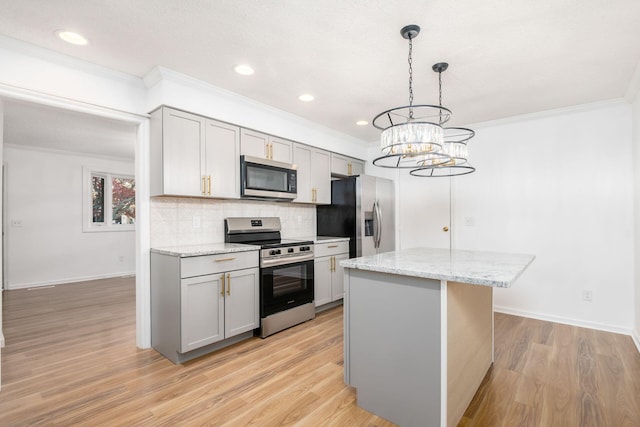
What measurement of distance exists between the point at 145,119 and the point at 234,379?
2342 mm

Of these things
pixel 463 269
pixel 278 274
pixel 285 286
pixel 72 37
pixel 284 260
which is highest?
pixel 72 37

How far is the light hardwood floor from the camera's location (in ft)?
6.23

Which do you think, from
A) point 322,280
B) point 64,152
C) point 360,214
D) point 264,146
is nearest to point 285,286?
point 322,280

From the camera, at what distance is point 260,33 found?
84.2 inches

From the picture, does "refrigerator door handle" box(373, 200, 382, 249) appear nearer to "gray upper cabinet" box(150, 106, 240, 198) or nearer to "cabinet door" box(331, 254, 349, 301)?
"cabinet door" box(331, 254, 349, 301)

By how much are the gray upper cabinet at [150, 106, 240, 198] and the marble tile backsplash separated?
0.26m

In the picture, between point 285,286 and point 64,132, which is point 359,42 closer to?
point 285,286

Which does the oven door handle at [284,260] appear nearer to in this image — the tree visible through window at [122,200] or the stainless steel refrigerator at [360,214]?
the stainless steel refrigerator at [360,214]

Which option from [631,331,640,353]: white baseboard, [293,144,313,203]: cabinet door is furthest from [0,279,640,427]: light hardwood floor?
[293,144,313,203]: cabinet door

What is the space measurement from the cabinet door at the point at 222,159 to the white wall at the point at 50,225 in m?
4.30

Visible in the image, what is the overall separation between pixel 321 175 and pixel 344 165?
593 mm

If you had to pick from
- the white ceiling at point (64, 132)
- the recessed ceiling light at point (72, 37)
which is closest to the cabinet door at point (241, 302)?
the recessed ceiling light at point (72, 37)

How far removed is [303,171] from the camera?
13.2 ft

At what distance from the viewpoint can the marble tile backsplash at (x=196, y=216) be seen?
2.99 metres
